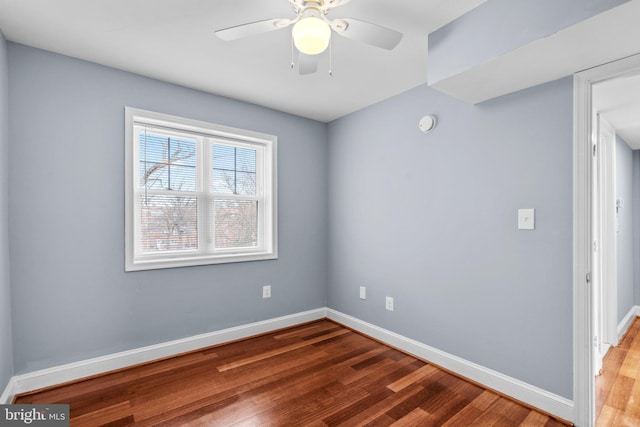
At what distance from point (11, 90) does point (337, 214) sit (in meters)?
2.88

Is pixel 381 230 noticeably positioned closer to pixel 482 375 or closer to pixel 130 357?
pixel 482 375

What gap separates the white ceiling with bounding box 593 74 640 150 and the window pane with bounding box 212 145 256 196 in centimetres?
282

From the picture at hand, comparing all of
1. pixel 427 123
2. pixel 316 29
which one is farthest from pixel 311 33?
pixel 427 123

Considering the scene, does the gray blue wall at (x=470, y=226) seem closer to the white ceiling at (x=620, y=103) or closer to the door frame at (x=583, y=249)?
the door frame at (x=583, y=249)

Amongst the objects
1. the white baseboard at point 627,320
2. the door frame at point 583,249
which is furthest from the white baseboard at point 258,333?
the white baseboard at point 627,320

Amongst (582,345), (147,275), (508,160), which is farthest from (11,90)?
(582,345)

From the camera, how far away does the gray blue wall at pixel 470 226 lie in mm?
1941

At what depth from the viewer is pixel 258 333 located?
3211 millimetres

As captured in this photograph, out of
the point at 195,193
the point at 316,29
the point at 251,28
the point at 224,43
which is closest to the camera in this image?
the point at 316,29

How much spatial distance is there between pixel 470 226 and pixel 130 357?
9.41 ft

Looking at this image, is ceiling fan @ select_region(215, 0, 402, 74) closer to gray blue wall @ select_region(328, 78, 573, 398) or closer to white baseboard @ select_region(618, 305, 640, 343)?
gray blue wall @ select_region(328, 78, 573, 398)

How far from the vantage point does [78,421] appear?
1838 millimetres

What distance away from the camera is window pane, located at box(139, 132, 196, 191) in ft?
8.75

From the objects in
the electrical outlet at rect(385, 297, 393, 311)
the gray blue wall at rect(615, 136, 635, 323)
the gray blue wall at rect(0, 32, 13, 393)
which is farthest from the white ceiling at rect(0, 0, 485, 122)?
the gray blue wall at rect(615, 136, 635, 323)
